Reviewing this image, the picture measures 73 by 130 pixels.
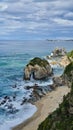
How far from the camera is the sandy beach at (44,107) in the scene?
42094 millimetres

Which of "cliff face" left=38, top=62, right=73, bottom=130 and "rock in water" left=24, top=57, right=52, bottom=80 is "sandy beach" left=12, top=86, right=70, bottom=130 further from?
"rock in water" left=24, top=57, right=52, bottom=80

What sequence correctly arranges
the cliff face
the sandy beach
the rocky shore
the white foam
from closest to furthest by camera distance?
1. the cliff face
2. the sandy beach
3. the white foam
4. the rocky shore

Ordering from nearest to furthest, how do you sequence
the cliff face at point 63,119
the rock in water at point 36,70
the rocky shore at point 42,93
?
the cliff face at point 63,119
the rocky shore at point 42,93
the rock in water at point 36,70

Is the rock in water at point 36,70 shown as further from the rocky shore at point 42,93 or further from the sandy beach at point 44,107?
the sandy beach at point 44,107

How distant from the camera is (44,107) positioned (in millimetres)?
50938

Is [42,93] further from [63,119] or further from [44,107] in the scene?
[63,119]

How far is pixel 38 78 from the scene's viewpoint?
3061 inches

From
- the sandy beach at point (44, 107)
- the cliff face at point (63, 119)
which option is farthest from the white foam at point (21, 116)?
the cliff face at point (63, 119)

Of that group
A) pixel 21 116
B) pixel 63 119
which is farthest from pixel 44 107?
pixel 63 119

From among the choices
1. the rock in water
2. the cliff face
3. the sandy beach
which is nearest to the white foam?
the sandy beach

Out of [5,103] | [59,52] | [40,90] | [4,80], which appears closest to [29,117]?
[5,103]

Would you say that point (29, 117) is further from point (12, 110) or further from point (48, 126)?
point (48, 126)

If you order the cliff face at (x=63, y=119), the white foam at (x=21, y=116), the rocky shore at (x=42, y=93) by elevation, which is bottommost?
the white foam at (x=21, y=116)

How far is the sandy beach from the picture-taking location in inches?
1657
